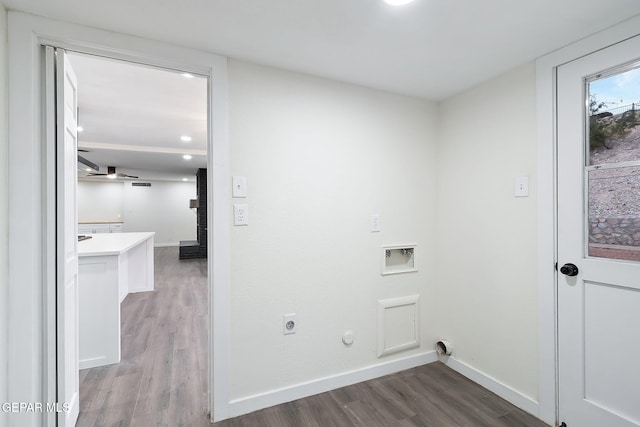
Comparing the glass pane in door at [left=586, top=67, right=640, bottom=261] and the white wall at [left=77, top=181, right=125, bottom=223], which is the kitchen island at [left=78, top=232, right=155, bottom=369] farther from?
the white wall at [left=77, top=181, right=125, bottom=223]

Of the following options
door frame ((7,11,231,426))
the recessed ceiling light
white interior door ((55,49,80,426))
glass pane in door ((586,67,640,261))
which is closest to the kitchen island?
white interior door ((55,49,80,426))

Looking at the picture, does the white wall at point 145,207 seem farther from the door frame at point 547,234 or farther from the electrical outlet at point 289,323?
the door frame at point 547,234

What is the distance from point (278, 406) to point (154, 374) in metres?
1.09

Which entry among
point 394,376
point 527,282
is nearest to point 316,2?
point 527,282

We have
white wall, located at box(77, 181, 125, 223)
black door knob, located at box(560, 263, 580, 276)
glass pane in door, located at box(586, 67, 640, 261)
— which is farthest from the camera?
white wall, located at box(77, 181, 125, 223)

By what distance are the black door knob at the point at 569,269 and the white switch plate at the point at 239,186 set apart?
190 cm

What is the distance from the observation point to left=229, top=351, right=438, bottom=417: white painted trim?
1.86m

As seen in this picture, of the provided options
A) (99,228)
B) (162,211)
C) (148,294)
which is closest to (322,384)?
(148,294)

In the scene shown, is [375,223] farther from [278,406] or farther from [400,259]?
[278,406]

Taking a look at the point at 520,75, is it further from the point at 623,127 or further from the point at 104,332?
the point at 104,332

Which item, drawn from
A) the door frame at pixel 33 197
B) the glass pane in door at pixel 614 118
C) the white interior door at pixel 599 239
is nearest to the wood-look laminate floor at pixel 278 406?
the white interior door at pixel 599 239

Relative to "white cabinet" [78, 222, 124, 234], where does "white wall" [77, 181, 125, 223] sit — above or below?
above

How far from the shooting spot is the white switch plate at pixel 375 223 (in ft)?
7.44

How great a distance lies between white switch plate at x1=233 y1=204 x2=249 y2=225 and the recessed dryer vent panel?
1103 mm
